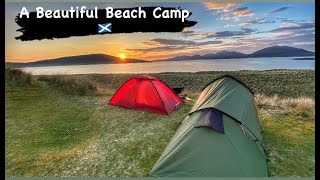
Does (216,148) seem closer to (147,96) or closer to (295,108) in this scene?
(147,96)

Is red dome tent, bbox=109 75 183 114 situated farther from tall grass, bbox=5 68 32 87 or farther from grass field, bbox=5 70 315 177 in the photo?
tall grass, bbox=5 68 32 87

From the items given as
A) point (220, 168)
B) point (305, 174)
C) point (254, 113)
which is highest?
point (254, 113)

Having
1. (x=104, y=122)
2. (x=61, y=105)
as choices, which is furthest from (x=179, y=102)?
(x=61, y=105)

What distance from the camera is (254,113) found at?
8.05m

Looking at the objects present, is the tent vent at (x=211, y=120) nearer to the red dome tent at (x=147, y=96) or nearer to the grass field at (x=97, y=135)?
the grass field at (x=97, y=135)

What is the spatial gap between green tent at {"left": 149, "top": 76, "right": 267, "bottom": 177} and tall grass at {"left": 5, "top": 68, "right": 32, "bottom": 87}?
37.0ft

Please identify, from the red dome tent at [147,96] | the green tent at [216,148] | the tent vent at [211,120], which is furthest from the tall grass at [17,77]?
the tent vent at [211,120]

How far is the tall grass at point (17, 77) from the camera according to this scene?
1428 centimetres

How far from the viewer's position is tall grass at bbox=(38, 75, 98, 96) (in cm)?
1443

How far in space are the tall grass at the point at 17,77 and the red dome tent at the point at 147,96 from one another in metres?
6.10

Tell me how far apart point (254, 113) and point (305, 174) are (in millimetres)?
2252

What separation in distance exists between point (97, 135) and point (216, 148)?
4.33m

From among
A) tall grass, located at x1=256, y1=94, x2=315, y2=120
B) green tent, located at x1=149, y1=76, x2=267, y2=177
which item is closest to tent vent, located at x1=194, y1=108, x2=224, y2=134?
green tent, located at x1=149, y1=76, x2=267, y2=177

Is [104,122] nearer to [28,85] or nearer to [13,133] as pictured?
[13,133]
